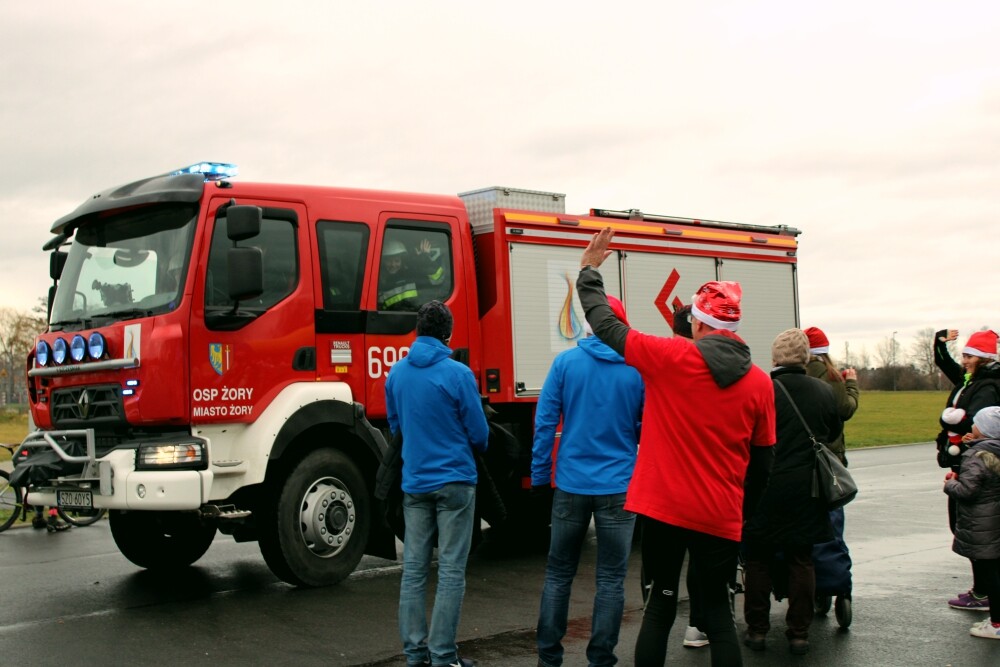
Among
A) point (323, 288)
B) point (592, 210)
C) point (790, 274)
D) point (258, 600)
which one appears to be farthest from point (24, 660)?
point (790, 274)

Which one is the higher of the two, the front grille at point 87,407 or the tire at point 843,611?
the front grille at point 87,407

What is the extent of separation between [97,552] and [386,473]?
5633mm

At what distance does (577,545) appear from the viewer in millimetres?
5594

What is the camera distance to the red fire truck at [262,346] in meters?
A: 7.84

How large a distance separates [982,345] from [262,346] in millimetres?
5057

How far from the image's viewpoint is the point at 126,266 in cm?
840

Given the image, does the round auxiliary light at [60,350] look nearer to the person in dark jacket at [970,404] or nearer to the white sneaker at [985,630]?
the person in dark jacket at [970,404]

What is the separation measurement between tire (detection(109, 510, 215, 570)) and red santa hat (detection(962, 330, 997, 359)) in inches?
232

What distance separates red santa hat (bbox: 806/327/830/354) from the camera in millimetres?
7508

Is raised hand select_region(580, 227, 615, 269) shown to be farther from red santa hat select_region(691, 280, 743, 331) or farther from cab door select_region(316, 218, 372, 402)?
cab door select_region(316, 218, 372, 402)

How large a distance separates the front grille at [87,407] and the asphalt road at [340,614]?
130cm

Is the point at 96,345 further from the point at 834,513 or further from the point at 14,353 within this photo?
the point at 14,353

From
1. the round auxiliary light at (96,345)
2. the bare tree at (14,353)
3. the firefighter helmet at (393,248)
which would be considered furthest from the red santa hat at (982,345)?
the bare tree at (14,353)

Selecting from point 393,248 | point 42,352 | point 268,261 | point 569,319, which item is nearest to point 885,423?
point 569,319
